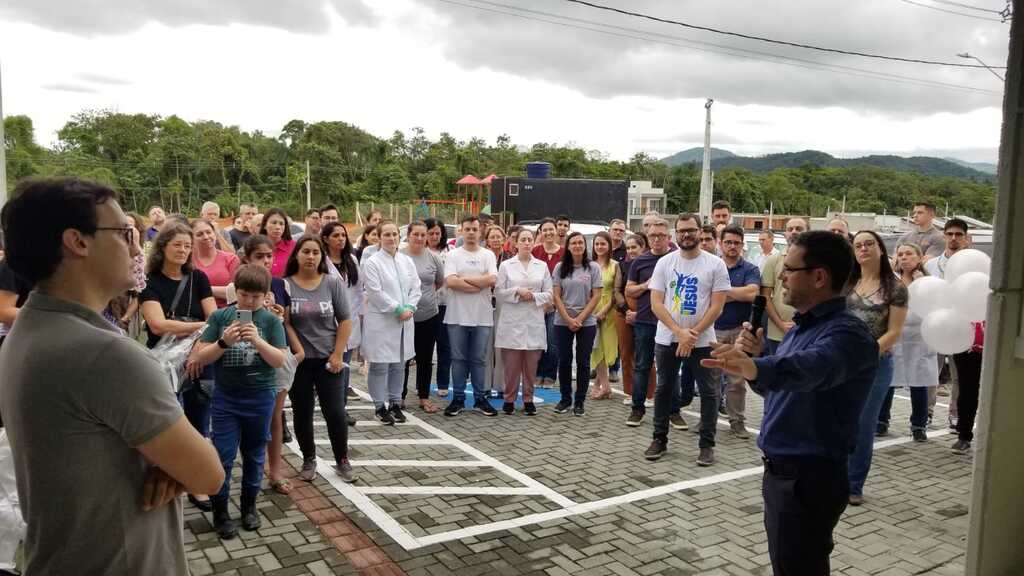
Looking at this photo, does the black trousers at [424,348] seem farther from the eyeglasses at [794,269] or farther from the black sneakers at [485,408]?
the eyeglasses at [794,269]

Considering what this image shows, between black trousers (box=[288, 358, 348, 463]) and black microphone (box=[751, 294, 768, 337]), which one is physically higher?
black microphone (box=[751, 294, 768, 337])

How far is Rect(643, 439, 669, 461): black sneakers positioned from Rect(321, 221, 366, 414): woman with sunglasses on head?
2801 millimetres

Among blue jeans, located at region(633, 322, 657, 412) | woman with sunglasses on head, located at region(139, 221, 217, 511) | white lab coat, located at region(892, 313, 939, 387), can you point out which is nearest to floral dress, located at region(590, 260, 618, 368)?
blue jeans, located at region(633, 322, 657, 412)

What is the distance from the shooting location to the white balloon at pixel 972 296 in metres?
5.03

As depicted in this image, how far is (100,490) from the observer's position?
1718 millimetres

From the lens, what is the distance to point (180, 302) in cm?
495

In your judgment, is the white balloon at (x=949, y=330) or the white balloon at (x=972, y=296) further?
the white balloon at (x=949, y=330)

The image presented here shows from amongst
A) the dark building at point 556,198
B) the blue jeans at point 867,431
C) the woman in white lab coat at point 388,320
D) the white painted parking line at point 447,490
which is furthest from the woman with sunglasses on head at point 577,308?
the dark building at point 556,198

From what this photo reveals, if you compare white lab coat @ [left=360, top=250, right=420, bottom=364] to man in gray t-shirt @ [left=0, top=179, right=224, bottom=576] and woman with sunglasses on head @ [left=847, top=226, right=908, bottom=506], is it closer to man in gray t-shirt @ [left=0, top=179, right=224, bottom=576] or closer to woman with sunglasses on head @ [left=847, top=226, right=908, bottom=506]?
woman with sunglasses on head @ [left=847, top=226, right=908, bottom=506]

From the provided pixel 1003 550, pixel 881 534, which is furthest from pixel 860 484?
pixel 1003 550

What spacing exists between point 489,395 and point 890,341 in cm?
459

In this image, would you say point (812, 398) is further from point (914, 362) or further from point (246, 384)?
point (914, 362)

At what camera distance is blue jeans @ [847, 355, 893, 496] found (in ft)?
17.1

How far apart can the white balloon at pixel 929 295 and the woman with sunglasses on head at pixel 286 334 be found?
15.8 feet
